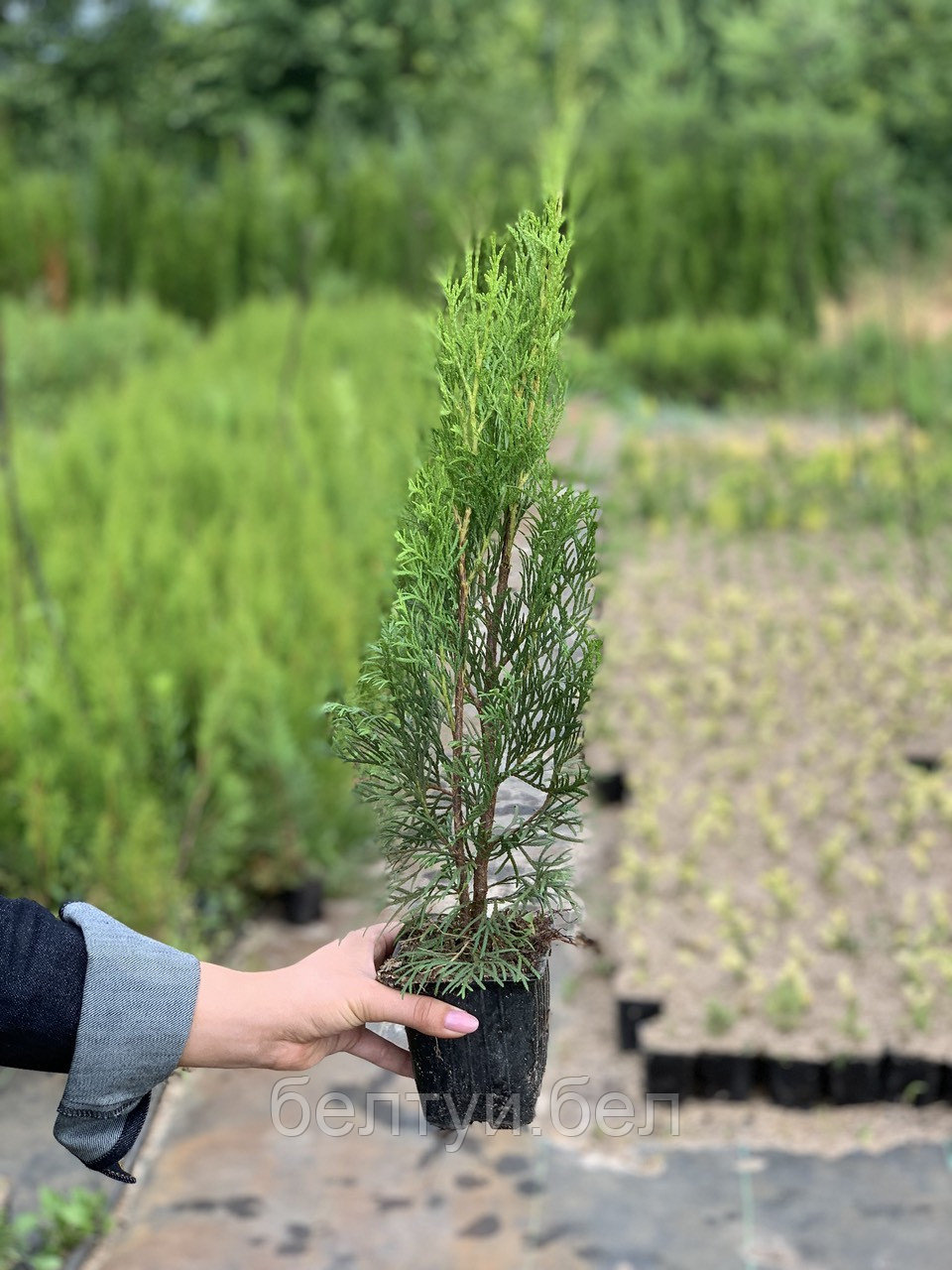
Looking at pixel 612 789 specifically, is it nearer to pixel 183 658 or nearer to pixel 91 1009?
pixel 183 658

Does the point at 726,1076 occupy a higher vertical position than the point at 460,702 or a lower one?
lower

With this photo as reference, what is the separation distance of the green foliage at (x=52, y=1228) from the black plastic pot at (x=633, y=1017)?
1255 millimetres

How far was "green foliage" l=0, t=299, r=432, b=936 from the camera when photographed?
139 inches

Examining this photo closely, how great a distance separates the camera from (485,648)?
1377mm

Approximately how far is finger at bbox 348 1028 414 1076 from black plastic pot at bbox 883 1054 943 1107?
6.23 ft

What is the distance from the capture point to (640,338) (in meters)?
12.4

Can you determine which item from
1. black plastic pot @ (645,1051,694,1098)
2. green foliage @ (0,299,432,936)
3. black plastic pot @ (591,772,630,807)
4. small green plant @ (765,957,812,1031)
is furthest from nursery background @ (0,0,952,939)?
small green plant @ (765,957,812,1031)

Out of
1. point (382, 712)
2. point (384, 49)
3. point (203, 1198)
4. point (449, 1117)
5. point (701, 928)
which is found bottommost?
point (203, 1198)

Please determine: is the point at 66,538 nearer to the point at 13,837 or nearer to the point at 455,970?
the point at 13,837

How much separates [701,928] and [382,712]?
2.51 meters

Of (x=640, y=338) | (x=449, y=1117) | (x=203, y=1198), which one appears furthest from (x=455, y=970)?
(x=640, y=338)

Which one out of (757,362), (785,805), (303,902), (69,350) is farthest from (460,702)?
(757,362)

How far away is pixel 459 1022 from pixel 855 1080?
6.75 ft

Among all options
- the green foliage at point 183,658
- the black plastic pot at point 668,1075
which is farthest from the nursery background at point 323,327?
the black plastic pot at point 668,1075
